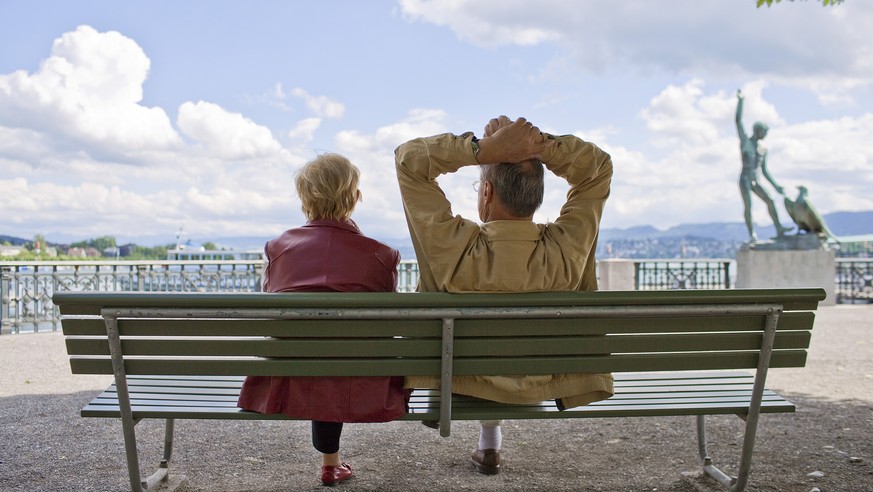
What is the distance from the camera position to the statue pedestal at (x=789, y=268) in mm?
18141

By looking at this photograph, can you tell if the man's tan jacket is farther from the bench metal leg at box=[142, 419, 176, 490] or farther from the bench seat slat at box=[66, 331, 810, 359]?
the bench metal leg at box=[142, 419, 176, 490]

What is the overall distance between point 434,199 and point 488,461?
64.8 inches

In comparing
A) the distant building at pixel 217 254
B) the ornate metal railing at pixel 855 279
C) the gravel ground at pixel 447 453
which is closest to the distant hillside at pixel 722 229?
the ornate metal railing at pixel 855 279

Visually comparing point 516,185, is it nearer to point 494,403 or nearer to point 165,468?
point 494,403

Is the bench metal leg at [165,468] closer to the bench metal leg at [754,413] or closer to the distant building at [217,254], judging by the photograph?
the bench metal leg at [754,413]

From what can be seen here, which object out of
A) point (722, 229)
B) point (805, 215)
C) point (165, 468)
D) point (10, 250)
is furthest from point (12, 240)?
point (722, 229)

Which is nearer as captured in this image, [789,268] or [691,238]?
[789,268]

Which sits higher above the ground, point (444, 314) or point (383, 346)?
point (444, 314)

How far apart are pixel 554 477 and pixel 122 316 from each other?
2.35 meters

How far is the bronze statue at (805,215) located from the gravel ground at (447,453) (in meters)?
13.5

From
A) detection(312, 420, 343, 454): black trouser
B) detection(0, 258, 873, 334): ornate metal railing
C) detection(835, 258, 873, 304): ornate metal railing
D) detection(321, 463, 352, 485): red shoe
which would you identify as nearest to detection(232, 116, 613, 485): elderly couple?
detection(312, 420, 343, 454): black trouser

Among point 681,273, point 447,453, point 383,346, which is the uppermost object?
point 681,273

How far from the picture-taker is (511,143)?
3037mm

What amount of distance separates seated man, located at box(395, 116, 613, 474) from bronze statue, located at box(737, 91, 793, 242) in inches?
683
